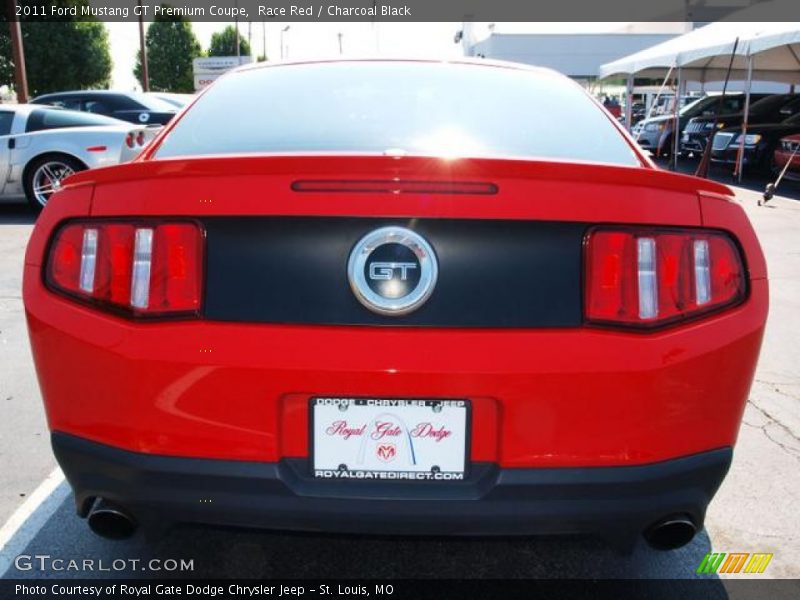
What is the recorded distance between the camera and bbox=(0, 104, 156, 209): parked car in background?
885cm

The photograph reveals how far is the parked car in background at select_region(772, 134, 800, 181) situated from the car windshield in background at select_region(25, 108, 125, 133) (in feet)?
33.7

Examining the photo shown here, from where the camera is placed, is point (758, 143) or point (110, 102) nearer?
point (110, 102)

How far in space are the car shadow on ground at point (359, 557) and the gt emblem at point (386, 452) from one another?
656mm

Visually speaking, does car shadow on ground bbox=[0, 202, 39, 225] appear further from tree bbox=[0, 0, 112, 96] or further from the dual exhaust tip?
tree bbox=[0, 0, 112, 96]

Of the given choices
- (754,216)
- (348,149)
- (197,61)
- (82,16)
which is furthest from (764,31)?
(197,61)

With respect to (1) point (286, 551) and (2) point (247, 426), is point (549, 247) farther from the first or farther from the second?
(1) point (286, 551)

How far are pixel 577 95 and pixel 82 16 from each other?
3553cm

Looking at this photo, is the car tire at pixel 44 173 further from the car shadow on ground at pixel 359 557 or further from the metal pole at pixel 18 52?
the metal pole at pixel 18 52

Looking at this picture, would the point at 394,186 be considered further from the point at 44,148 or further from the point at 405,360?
the point at 44,148

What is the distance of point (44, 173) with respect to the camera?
357 inches

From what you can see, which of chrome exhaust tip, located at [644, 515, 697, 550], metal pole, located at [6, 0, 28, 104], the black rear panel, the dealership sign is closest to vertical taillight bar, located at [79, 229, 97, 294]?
the black rear panel

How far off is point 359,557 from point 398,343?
3.37 ft

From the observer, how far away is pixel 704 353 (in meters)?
1.68

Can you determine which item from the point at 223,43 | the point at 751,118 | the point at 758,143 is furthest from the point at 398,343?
the point at 223,43
